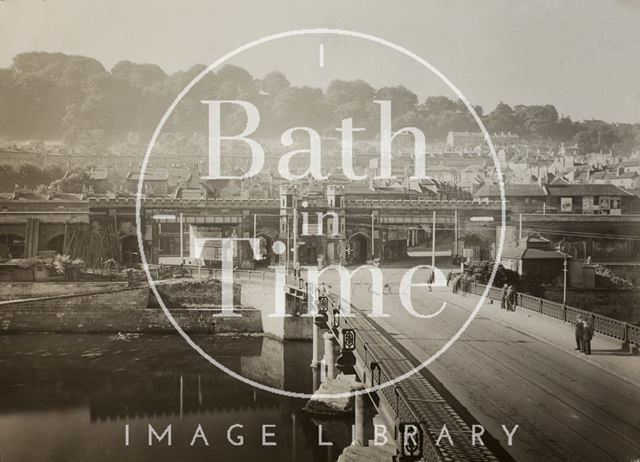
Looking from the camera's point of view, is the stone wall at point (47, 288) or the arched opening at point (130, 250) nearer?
the stone wall at point (47, 288)

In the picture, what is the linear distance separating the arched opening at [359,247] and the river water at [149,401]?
7.70 metres

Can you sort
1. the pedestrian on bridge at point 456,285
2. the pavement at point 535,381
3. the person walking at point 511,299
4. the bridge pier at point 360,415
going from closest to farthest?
the pavement at point 535,381, the bridge pier at point 360,415, the person walking at point 511,299, the pedestrian on bridge at point 456,285

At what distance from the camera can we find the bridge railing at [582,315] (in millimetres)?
11125

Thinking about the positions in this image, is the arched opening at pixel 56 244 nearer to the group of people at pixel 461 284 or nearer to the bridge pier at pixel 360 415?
the group of people at pixel 461 284

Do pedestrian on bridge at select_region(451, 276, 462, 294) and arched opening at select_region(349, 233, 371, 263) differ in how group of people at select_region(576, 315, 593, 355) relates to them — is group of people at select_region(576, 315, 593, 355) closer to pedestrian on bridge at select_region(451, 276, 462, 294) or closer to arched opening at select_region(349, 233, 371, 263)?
pedestrian on bridge at select_region(451, 276, 462, 294)

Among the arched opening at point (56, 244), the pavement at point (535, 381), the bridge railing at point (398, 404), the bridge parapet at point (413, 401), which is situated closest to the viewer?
the bridge railing at point (398, 404)

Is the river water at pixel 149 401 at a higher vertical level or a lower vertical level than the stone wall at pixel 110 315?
lower

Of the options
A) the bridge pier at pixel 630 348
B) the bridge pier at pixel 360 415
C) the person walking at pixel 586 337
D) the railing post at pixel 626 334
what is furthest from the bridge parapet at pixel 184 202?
the bridge pier at pixel 630 348

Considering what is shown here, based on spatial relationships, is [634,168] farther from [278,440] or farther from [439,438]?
[439,438]

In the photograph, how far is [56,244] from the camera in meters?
24.8

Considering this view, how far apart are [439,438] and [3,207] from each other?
68.5ft

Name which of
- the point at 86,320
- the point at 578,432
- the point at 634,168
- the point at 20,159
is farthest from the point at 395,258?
the point at 578,432

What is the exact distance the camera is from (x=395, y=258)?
29031 millimetres

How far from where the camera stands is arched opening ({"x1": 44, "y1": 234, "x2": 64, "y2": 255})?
80.5ft
